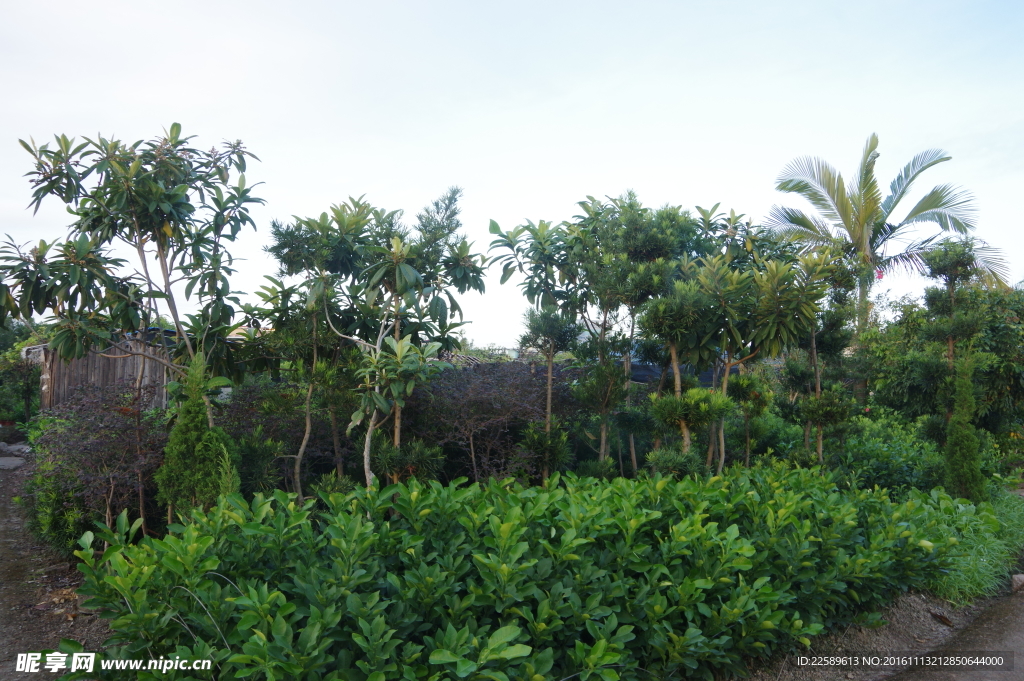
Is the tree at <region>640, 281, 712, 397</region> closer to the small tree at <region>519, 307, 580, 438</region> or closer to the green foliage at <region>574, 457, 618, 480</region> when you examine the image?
the small tree at <region>519, 307, 580, 438</region>

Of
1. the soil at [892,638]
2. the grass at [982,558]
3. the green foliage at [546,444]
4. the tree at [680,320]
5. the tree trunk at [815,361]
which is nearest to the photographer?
the soil at [892,638]

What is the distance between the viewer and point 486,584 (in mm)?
2598

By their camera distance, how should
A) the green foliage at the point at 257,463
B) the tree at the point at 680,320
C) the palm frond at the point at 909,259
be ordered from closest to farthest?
the green foliage at the point at 257,463, the tree at the point at 680,320, the palm frond at the point at 909,259

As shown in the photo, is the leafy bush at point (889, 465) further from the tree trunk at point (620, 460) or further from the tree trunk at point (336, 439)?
the tree trunk at point (336, 439)

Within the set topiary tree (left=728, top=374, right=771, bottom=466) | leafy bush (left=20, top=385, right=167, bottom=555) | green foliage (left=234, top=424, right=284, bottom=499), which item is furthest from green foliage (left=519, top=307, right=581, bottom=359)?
leafy bush (left=20, top=385, right=167, bottom=555)

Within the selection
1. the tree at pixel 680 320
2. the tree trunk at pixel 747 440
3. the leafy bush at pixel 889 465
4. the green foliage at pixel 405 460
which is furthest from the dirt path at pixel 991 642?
the green foliage at pixel 405 460

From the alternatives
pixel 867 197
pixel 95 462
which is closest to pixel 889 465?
pixel 95 462

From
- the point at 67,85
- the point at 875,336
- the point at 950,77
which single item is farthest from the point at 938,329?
the point at 67,85

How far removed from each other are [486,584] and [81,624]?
2.76m

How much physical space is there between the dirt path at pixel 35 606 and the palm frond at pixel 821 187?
19.9 metres

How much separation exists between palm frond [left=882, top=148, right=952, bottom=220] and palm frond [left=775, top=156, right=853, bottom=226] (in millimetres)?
1201

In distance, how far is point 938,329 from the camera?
26.1ft

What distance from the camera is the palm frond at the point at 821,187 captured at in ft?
62.0

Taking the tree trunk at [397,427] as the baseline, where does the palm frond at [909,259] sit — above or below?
above
